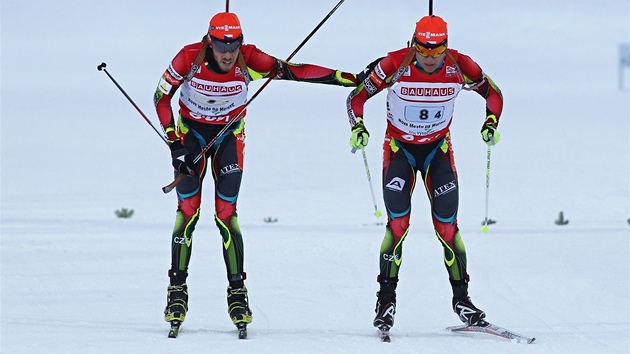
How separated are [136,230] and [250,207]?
18.2 ft

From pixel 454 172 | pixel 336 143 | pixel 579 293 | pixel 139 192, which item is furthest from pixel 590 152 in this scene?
pixel 454 172

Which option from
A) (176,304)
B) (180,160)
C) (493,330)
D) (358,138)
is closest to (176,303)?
(176,304)

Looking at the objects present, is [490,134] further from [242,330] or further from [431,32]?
[242,330]

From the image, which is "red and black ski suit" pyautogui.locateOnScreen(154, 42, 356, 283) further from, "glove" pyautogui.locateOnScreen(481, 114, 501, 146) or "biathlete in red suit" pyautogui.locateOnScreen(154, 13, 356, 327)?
"glove" pyautogui.locateOnScreen(481, 114, 501, 146)

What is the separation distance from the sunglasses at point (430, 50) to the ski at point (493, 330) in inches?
75.9

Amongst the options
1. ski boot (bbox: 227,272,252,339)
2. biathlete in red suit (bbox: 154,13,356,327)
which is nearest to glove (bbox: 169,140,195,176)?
biathlete in red suit (bbox: 154,13,356,327)

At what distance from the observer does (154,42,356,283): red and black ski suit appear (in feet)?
26.0

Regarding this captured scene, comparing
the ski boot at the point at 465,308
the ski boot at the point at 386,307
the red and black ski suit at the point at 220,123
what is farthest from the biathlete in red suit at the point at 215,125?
the ski boot at the point at 465,308

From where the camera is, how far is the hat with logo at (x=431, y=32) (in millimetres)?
7777

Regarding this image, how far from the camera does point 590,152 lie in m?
30.2

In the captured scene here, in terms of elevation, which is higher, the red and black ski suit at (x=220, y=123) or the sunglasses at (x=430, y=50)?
the sunglasses at (x=430, y=50)

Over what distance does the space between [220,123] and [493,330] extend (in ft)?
8.02

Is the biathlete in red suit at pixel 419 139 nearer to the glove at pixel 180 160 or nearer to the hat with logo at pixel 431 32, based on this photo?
the hat with logo at pixel 431 32

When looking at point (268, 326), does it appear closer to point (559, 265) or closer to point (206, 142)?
point (206, 142)
